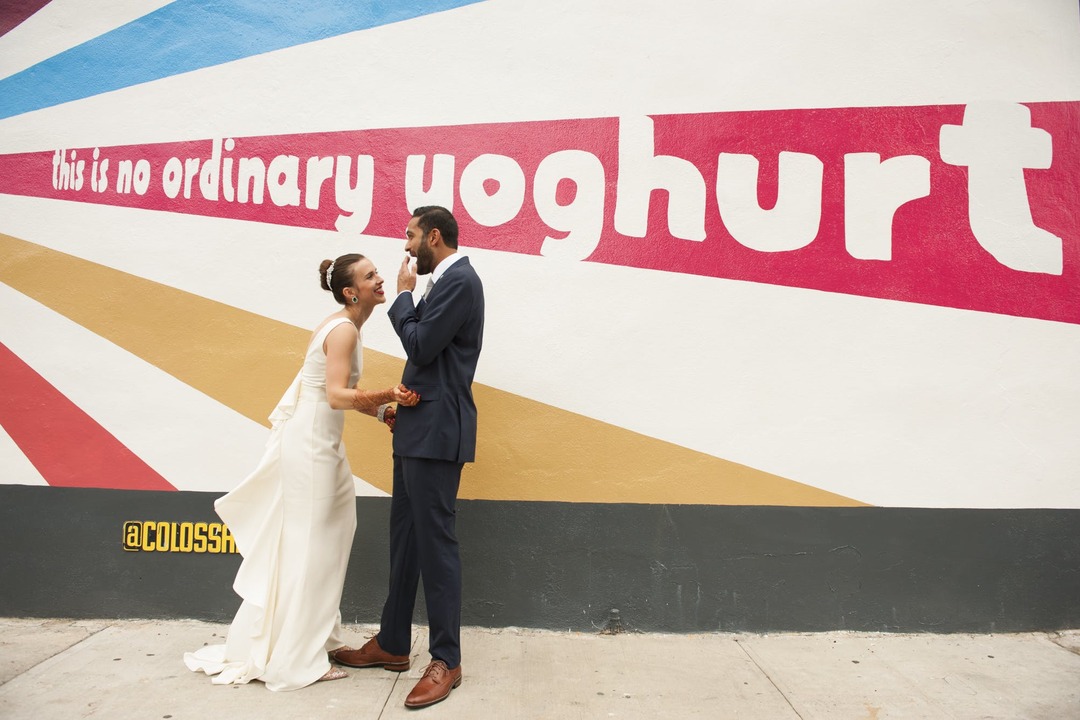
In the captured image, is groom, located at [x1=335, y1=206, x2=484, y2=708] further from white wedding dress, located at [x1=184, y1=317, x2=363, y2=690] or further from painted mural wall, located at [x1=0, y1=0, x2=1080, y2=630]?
painted mural wall, located at [x1=0, y1=0, x2=1080, y2=630]

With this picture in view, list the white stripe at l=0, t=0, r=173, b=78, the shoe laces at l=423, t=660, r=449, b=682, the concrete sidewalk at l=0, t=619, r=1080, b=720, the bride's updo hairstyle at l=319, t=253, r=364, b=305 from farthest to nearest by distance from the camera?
the white stripe at l=0, t=0, r=173, b=78 → the bride's updo hairstyle at l=319, t=253, r=364, b=305 → the shoe laces at l=423, t=660, r=449, b=682 → the concrete sidewalk at l=0, t=619, r=1080, b=720

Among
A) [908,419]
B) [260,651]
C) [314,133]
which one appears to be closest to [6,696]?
[260,651]

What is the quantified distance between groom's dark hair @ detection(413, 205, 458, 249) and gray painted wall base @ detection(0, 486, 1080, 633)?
143cm

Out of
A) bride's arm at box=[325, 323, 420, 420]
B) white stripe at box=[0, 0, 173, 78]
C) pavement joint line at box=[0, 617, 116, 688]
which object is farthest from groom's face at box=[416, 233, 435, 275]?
pavement joint line at box=[0, 617, 116, 688]

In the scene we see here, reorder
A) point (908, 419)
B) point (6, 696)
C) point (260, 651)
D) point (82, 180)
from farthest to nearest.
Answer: point (82, 180) → point (908, 419) → point (260, 651) → point (6, 696)

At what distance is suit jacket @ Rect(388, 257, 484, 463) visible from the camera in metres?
3.28

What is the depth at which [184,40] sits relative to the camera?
4.30 m

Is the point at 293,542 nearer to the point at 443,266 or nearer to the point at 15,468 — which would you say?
the point at 443,266

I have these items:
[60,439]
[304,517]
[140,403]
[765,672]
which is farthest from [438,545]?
[60,439]

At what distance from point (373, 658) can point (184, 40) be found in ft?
11.3

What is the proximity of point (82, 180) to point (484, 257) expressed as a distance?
231 centimetres

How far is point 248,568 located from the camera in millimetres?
3488

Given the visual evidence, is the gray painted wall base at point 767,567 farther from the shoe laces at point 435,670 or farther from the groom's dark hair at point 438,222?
the groom's dark hair at point 438,222

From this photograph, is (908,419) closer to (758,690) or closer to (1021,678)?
(1021,678)
